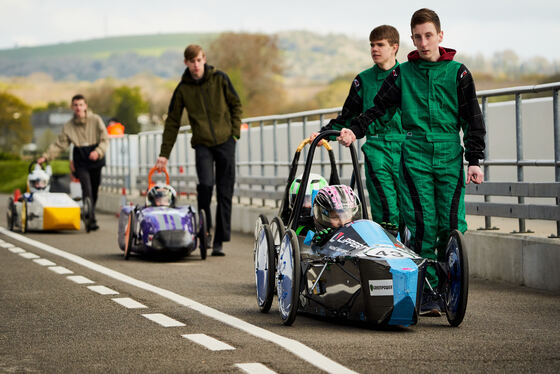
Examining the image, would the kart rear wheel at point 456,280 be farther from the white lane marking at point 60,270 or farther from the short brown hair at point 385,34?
the white lane marking at point 60,270

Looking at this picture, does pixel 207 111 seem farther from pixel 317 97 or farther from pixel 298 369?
pixel 317 97

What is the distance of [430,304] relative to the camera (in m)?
8.34

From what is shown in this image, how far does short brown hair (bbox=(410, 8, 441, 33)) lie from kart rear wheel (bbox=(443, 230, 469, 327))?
1492mm

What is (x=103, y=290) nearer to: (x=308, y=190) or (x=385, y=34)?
(x=308, y=190)

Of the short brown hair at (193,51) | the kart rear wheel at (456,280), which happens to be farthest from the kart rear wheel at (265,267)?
the short brown hair at (193,51)

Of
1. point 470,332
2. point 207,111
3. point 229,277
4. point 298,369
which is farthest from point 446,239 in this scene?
point 207,111

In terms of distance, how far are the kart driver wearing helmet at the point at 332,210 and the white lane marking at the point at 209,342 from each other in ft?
3.75

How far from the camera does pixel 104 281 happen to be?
1168cm

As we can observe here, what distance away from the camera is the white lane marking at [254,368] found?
6.35 m

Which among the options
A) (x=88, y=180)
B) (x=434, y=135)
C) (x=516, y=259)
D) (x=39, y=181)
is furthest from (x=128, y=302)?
(x=39, y=181)

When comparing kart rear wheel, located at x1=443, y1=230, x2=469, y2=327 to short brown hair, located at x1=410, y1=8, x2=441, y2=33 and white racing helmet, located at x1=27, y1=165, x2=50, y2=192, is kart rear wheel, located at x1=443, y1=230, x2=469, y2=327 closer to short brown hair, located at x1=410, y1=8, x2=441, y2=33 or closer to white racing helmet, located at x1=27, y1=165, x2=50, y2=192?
short brown hair, located at x1=410, y1=8, x2=441, y2=33

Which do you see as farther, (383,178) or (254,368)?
(383,178)

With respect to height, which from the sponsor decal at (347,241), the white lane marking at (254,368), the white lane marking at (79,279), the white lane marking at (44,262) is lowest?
the white lane marking at (79,279)

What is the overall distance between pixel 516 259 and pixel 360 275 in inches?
167
